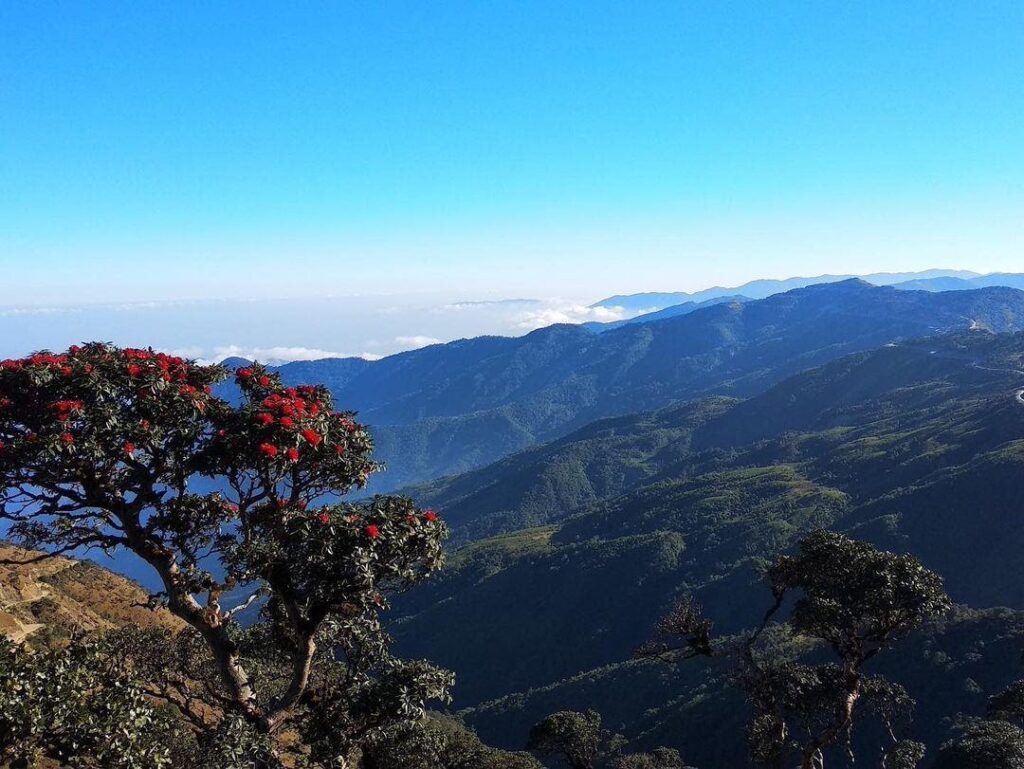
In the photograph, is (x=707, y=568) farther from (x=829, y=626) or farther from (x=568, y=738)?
(x=829, y=626)

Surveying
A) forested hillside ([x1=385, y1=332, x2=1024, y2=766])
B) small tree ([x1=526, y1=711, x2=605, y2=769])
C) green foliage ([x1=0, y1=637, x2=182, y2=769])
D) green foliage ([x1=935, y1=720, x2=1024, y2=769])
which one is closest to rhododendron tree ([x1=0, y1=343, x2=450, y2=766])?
green foliage ([x1=0, y1=637, x2=182, y2=769])

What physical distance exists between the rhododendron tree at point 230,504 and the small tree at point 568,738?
96.1ft

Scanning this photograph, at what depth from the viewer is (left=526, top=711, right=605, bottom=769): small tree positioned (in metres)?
37.3

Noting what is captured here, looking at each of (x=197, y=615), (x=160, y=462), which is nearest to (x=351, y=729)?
(x=197, y=615)

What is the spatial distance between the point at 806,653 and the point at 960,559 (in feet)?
190

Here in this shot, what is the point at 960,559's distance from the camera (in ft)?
422

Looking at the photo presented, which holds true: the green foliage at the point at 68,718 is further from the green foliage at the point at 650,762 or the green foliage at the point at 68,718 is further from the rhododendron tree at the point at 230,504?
the green foliage at the point at 650,762

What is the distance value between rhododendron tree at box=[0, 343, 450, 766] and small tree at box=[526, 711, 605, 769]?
2929cm

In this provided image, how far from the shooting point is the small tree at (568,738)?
122 feet

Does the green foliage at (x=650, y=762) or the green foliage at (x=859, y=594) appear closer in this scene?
the green foliage at (x=859, y=594)

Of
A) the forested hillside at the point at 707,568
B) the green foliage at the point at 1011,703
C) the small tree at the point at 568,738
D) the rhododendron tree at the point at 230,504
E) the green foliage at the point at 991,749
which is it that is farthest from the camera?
the forested hillside at the point at 707,568

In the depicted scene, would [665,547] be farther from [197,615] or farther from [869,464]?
[197,615]

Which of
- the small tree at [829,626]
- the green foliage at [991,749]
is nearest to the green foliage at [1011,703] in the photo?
the green foliage at [991,749]

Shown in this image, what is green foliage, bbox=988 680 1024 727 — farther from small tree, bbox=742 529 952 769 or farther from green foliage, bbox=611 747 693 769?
green foliage, bbox=611 747 693 769
